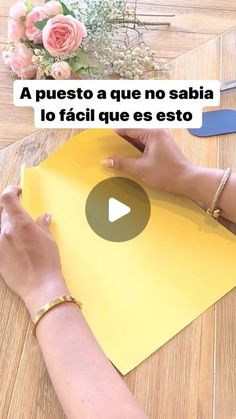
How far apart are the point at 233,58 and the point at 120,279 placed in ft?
1.63

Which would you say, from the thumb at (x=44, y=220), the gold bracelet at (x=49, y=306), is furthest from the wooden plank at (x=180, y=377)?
the thumb at (x=44, y=220)

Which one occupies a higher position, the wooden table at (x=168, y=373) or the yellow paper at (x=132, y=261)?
the yellow paper at (x=132, y=261)

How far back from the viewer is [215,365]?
0.65m

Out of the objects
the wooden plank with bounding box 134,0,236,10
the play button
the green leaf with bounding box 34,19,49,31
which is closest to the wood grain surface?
the wooden plank with bounding box 134,0,236,10

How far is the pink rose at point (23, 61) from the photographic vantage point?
903 mm

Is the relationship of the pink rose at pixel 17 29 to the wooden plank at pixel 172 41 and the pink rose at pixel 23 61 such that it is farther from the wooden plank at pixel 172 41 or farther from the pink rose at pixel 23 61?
the wooden plank at pixel 172 41

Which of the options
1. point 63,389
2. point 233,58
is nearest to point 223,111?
point 233,58

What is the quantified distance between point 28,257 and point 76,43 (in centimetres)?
39

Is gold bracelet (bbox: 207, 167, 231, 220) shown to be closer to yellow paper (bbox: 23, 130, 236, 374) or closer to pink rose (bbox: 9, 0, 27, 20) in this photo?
yellow paper (bbox: 23, 130, 236, 374)

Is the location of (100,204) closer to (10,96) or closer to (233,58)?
(10,96)

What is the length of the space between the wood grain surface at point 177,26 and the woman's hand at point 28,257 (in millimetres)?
228

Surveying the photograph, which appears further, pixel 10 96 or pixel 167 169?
pixel 10 96

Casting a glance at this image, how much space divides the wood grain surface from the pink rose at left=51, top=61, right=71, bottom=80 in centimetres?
7

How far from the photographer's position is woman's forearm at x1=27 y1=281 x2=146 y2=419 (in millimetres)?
579
